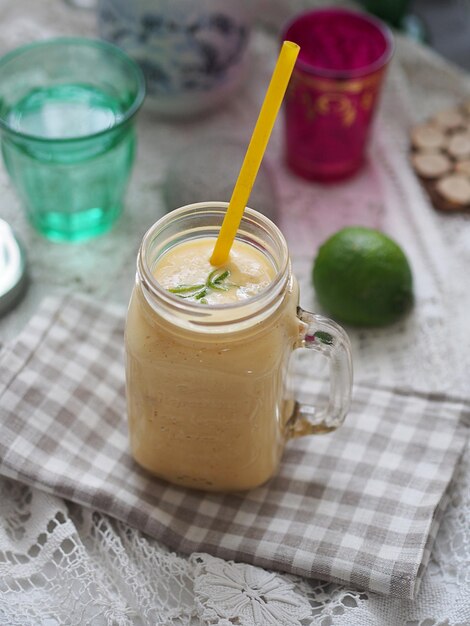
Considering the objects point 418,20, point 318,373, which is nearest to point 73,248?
point 318,373

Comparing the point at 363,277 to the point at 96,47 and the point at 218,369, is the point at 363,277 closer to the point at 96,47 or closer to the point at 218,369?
the point at 218,369

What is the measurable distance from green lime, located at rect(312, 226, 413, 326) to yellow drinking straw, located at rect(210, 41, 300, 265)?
11.7 inches

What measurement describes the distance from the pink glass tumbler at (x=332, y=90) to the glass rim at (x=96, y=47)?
0.71ft

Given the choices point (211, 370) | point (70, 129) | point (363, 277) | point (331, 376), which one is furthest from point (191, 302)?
point (70, 129)

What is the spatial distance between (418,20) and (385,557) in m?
1.07

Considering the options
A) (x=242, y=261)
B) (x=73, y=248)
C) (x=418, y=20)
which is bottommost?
(x=73, y=248)

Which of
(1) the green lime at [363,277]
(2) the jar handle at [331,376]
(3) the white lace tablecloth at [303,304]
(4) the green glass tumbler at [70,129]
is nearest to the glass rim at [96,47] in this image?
(4) the green glass tumbler at [70,129]

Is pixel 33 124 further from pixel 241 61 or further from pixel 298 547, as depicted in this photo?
pixel 298 547

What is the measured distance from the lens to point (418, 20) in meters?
1.62

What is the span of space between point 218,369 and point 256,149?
0.19 metres

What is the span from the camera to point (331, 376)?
0.92 m

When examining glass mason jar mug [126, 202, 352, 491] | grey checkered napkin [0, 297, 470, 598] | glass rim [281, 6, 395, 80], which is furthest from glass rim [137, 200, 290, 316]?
glass rim [281, 6, 395, 80]

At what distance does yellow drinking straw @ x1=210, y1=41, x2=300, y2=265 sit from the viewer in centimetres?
74

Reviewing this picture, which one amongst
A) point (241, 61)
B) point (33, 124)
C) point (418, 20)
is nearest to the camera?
point (33, 124)
